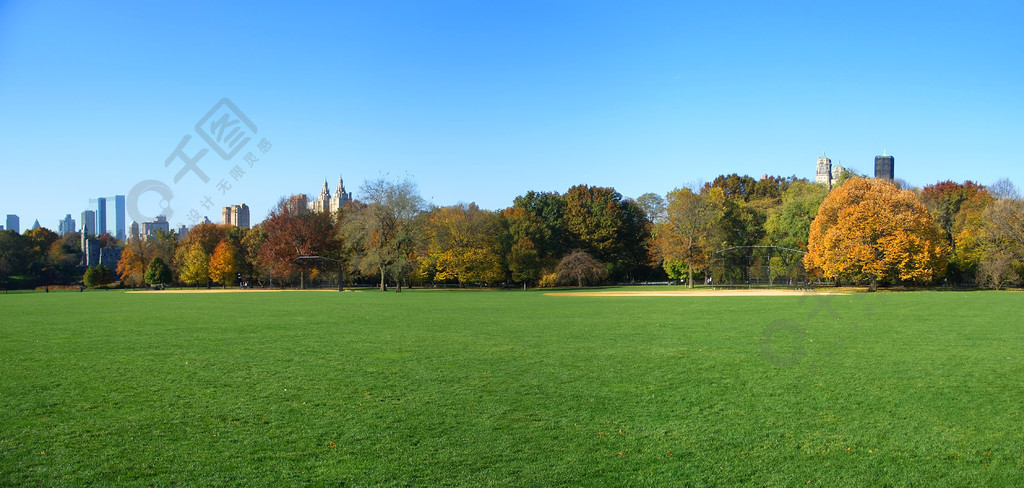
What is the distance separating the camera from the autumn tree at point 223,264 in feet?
241

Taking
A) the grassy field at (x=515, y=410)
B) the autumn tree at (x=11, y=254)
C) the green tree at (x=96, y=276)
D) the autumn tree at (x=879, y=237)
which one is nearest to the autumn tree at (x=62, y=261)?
the autumn tree at (x=11, y=254)

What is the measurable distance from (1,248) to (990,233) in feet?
355

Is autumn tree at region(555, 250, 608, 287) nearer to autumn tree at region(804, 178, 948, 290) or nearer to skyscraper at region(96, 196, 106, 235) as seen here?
autumn tree at region(804, 178, 948, 290)

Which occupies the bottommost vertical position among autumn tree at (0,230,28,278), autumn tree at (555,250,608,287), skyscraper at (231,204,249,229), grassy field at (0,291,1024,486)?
grassy field at (0,291,1024,486)

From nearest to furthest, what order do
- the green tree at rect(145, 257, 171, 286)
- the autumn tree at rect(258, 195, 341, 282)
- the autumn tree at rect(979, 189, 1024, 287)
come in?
Answer: the autumn tree at rect(979, 189, 1024, 287) < the autumn tree at rect(258, 195, 341, 282) < the green tree at rect(145, 257, 171, 286)

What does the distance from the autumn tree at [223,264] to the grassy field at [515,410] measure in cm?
5979

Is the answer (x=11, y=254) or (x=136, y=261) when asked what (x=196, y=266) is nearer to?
(x=136, y=261)

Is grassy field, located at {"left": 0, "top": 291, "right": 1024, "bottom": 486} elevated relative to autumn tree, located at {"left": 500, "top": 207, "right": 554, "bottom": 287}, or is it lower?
lower

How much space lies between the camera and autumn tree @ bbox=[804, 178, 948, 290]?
153ft

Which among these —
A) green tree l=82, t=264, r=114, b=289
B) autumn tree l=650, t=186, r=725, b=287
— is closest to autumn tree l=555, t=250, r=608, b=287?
autumn tree l=650, t=186, r=725, b=287

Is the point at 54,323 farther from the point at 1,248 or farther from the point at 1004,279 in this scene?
the point at 1,248

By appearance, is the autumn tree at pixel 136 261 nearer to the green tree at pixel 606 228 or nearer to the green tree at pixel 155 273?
the green tree at pixel 155 273

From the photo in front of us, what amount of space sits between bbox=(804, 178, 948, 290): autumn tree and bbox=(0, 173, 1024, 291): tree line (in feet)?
0.33

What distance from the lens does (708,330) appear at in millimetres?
18469
